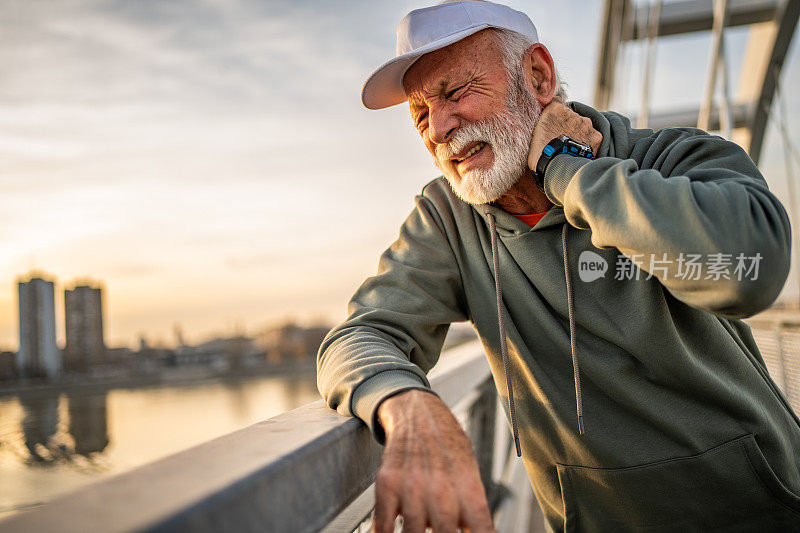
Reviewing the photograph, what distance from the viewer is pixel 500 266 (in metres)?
1.45

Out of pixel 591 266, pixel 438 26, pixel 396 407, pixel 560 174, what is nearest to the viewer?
pixel 396 407

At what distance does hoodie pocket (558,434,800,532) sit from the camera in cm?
124

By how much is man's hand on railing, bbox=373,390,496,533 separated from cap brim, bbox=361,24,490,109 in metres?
0.97

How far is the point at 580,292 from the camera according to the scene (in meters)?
1.33

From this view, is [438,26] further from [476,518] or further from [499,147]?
[476,518]

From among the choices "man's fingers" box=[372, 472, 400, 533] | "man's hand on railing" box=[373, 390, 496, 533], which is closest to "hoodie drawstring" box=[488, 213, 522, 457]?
"man's hand on railing" box=[373, 390, 496, 533]

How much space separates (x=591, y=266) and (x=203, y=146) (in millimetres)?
33371

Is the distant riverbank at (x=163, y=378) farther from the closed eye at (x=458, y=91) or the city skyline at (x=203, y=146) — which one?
the city skyline at (x=203, y=146)

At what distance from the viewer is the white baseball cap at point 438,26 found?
55.8 inches

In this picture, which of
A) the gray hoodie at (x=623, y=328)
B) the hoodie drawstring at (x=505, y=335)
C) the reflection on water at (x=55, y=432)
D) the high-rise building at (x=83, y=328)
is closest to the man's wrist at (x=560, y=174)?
the gray hoodie at (x=623, y=328)

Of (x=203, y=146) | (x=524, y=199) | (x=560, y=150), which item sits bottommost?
(x=524, y=199)

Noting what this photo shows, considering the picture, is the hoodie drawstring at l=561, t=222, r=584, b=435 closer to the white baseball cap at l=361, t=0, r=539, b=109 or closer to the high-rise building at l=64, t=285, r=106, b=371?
the white baseball cap at l=361, t=0, r=539, b=109

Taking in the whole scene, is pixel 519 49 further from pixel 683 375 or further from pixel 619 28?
pixel 619 28

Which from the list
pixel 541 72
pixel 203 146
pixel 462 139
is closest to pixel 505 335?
pixel 462 139
